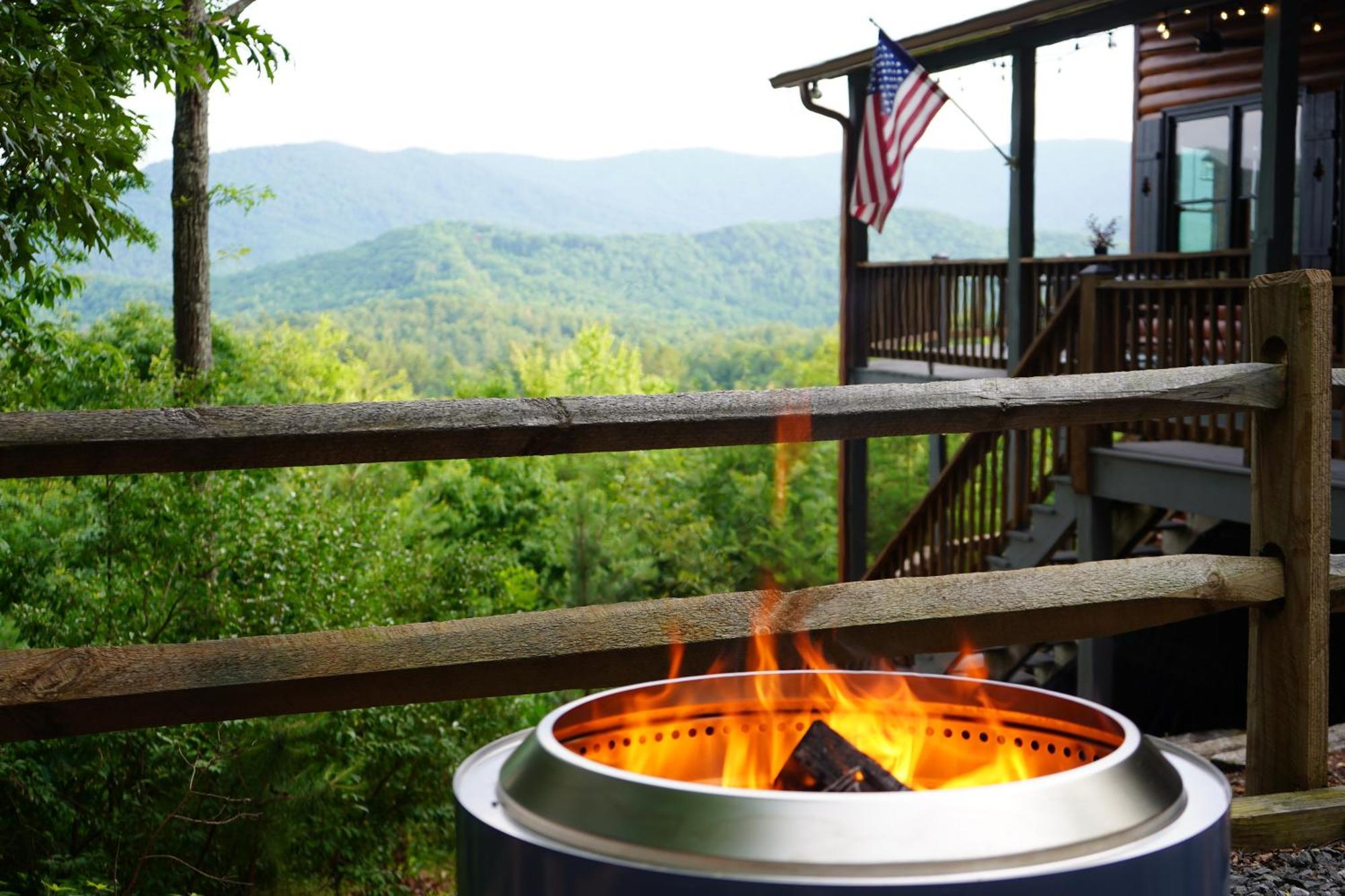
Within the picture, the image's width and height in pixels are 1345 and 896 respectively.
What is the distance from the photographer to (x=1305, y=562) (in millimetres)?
3348

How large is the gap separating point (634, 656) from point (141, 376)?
20.0m

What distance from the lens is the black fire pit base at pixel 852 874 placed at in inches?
59.0

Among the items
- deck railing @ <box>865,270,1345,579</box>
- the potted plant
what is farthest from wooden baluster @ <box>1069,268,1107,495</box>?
the potted plant

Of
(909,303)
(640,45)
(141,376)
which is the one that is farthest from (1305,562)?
(640,45)

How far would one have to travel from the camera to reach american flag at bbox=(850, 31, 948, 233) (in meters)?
11.7

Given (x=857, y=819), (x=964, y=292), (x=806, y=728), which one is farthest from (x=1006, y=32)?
(x=857, y=819)

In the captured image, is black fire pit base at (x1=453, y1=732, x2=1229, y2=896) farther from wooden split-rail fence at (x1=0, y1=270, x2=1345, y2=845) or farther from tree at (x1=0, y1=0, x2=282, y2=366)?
tree at (x1=0, y1=0, x2=282, y2=366)

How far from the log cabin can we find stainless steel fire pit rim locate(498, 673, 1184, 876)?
6684 millimetres

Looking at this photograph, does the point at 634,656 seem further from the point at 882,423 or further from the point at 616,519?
the point at 616,519

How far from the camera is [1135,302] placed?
28.7 ft

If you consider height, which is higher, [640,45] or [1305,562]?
[640,45]

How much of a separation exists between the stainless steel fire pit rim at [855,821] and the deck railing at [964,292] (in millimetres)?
9130

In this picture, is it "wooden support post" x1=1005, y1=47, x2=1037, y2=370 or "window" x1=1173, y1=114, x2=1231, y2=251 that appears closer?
"wooden support post" x1=1005, y1=47, x2=1037, y2=370

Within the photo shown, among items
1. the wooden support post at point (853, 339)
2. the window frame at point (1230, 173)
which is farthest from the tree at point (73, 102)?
the window frame at point (1230, 173)
